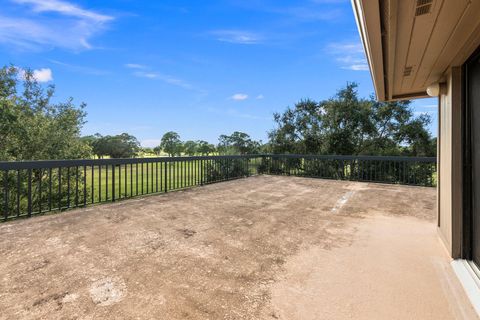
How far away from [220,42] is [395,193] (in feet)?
31.8

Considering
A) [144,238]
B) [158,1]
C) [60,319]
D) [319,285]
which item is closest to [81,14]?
[158,1]

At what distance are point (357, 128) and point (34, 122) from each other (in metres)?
12.7

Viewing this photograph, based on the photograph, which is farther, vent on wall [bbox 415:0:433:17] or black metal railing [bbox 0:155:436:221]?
black metal railing [bbox 0:155:436:221]

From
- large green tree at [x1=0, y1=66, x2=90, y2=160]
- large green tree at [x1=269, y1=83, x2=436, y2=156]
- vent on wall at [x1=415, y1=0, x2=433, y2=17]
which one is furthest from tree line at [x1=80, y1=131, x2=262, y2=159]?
vent on wall at [x1=415, y1=0, x2=433, y2=17]

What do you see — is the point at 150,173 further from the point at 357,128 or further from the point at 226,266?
the point at 357,128

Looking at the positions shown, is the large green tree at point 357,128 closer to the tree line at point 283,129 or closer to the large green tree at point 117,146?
the tree line at point 283,129

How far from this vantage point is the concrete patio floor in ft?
4.75

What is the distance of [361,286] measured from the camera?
171cm

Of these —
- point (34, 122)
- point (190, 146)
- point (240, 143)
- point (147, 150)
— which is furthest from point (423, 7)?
point (147, 150)

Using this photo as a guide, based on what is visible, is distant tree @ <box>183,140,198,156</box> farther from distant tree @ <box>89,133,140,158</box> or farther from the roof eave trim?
the roof eave trim

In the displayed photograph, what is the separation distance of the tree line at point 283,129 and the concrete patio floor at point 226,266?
657cm

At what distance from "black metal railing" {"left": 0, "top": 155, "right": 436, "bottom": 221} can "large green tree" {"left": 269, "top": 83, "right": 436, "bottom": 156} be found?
315 cm

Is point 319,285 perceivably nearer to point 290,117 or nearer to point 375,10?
point 375,10

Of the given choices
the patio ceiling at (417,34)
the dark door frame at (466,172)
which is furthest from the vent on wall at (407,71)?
the dark door frame at (466,172)
